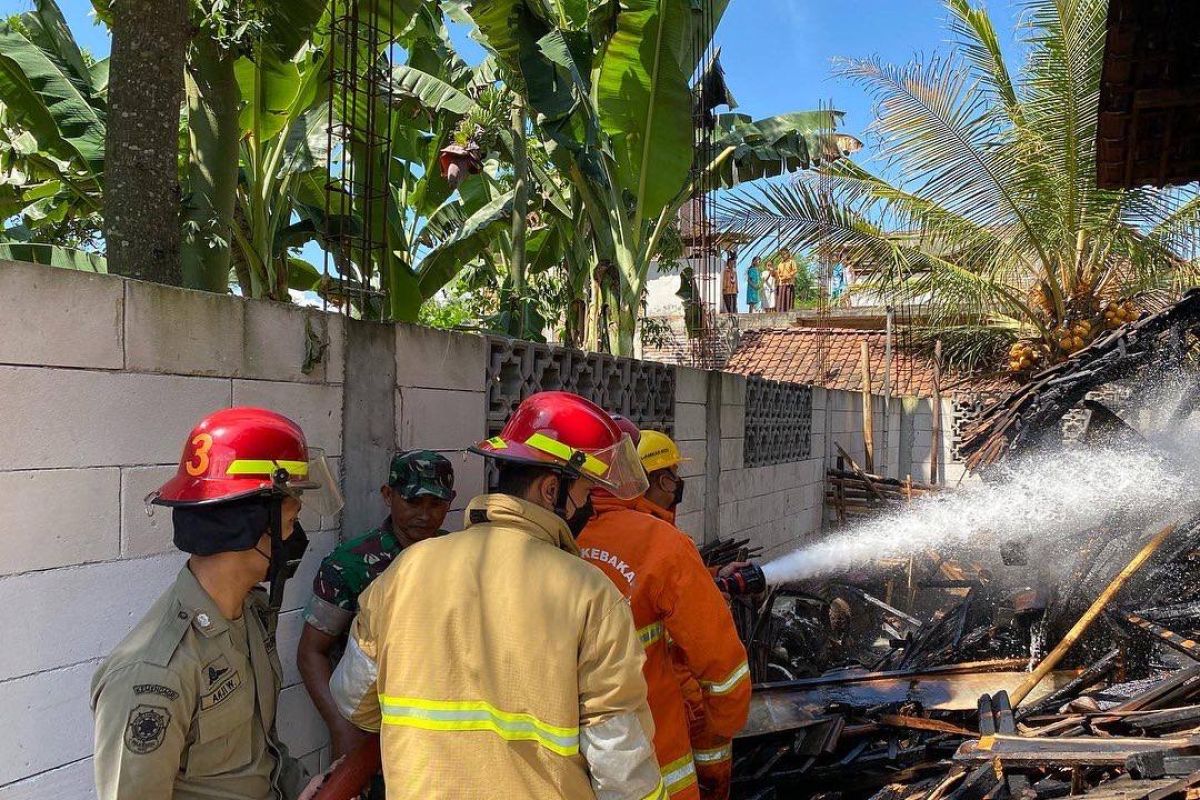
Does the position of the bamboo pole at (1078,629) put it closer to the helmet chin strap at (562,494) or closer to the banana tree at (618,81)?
the helmet chin strap at (562,494)

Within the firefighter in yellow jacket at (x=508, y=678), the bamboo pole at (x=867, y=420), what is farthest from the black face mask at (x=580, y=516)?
the bamboo pole at (x=867, y=420)

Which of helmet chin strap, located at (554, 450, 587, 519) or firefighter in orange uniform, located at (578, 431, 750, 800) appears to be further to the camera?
firefighter in orange uniform, located at (578, 431, 750, 800)

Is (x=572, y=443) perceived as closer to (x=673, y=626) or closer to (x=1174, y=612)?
(x=673, y=626)

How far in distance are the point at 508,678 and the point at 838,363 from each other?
14.7 metres

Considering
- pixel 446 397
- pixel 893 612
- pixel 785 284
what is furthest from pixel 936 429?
pixel 785 284

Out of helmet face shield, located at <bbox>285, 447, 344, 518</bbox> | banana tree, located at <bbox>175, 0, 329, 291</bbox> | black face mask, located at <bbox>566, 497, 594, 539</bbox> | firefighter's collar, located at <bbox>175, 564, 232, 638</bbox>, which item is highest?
banana tree, located at <bbox>175, 0, 329, 291</bbox>

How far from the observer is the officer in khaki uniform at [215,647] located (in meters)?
1.65

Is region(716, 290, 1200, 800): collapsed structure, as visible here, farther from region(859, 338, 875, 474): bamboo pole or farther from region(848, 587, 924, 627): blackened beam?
region(859, 338, 875, 474): bamboo pole

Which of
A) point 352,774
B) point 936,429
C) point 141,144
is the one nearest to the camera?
point 352,774

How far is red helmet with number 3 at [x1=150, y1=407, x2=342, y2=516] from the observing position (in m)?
1.94

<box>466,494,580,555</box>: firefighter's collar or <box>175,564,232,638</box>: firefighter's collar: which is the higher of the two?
<box>466,494,580,555</box>: firefighter's collar

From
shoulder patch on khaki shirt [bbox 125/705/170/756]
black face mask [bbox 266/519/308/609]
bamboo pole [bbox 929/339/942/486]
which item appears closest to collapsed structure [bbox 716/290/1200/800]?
→ black face mask [bbox 266/519/308/609]

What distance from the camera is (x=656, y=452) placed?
3527 mm

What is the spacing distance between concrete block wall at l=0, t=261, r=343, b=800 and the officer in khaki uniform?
498 mm
